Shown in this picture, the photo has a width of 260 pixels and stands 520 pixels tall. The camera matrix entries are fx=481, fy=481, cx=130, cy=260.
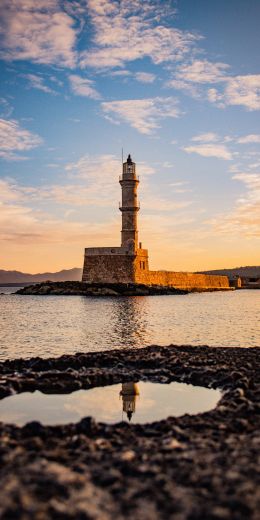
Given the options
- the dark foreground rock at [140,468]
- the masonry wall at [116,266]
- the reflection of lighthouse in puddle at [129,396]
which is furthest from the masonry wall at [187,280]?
the dark foreground rock at [140,468]

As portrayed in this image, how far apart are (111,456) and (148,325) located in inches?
903

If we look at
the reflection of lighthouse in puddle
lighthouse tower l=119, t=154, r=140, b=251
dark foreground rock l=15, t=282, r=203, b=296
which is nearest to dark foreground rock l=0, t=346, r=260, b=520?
the reflection of lighthouse in puddle

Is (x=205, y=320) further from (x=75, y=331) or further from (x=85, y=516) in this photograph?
(x=85, y=516)

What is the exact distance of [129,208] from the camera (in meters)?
62.7

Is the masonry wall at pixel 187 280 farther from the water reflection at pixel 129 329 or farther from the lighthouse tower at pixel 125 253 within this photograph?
the water reflection at pixel 129 329

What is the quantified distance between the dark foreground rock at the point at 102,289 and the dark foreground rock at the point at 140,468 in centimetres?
5543

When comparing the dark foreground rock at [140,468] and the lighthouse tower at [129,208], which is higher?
the lighthouse tower at [129,208]

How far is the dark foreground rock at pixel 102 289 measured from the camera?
215 ft

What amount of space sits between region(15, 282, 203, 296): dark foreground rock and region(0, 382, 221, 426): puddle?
5346cm

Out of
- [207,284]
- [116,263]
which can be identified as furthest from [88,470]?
[207,284]

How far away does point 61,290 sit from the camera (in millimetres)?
74500

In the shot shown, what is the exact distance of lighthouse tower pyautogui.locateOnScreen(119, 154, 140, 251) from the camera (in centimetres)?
6273

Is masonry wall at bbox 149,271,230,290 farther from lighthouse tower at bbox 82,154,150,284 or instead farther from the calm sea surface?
the calm sea surface

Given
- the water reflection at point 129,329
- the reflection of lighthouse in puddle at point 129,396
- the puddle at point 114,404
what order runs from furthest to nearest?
1. the water reflection at point 129,329
2. the reflection of lighthouse in puddle at point 129,396
3. the puddle at point 114,404
